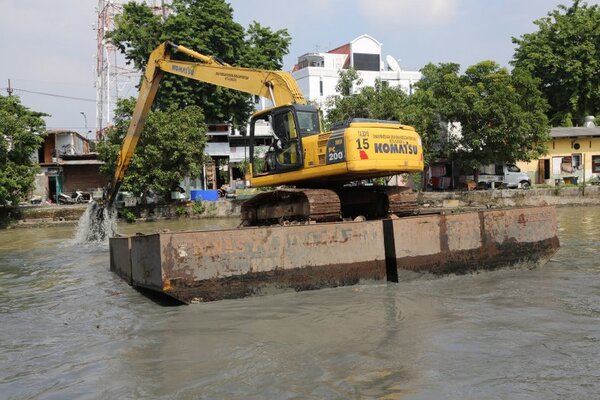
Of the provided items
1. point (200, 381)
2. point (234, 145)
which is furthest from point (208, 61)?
point (234, 145)

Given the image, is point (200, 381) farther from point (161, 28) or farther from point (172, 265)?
point (161, 28)

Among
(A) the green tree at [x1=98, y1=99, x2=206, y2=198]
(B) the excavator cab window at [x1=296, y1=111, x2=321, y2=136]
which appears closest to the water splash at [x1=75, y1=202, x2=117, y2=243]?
(B) the excavator cab window at [x1=296, y1=111, x2=321, y2=136]

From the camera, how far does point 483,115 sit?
34.0m

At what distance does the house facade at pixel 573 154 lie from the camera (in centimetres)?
4025

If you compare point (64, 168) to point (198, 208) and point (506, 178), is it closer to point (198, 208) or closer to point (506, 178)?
point (198, 208)

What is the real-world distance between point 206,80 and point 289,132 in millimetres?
4911

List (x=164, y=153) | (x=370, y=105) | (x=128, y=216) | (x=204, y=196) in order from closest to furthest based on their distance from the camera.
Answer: (x=128, y=216) < (x=164, y=153) < (x=204, y=196) < (x=370, y=105)

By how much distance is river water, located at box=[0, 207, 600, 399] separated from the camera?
5375mm

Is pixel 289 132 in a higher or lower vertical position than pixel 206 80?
lower

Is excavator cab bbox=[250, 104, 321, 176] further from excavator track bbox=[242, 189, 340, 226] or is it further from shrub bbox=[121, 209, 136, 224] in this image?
shrub bbox=[121, 209, 136, 224]

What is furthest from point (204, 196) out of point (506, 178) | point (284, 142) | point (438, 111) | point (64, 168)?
point (284, 142)

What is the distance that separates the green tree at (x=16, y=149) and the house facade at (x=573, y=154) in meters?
Answer: 32.9

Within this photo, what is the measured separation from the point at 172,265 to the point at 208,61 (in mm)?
8830

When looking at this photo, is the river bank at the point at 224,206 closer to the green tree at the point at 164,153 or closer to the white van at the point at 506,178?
the green tree at the point at 164,153
